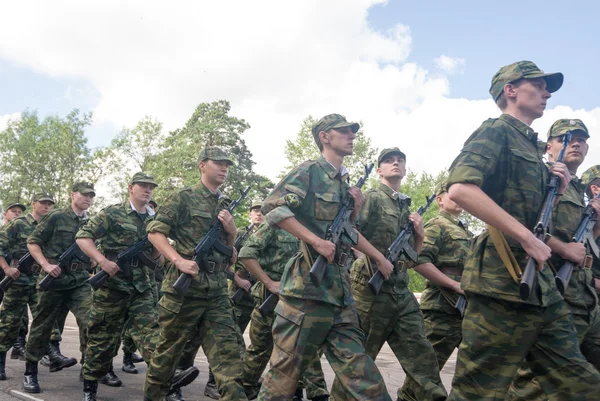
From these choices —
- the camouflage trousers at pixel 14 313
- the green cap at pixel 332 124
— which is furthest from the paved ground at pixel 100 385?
the green cap at pixel 332 124

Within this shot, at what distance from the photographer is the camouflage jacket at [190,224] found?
5.51 metres

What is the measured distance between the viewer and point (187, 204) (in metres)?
5.65

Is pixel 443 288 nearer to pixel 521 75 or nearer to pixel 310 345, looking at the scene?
pixel 310 345

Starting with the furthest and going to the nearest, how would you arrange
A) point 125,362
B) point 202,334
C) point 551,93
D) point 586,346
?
point 125,362, point 202,334, point 586,346, point 551,93

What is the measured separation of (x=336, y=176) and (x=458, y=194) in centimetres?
129

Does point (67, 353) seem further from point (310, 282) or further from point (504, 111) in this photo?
point (504, 111)

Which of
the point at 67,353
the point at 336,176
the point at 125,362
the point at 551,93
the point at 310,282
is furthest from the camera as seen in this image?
the point at 67,353

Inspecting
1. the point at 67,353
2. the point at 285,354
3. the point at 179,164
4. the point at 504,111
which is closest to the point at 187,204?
the point at 285,354

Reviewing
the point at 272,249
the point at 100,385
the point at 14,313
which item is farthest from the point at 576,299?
the point at 14,313

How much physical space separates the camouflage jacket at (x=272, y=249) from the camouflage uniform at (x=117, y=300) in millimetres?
1172

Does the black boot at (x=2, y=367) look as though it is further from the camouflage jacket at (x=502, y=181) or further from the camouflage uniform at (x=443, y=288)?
the camouflage jacket at (x=502, y=181)

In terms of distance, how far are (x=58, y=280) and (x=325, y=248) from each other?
4376mm

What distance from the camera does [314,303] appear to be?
4.04m

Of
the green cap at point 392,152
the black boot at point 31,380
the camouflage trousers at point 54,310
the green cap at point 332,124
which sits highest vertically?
the green cap at point 392,152
